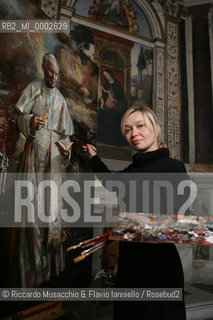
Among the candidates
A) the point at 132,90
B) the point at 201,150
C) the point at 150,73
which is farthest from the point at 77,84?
the point at 201,150

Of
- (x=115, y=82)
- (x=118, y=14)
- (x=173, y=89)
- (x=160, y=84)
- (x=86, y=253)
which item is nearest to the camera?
(x=86, y=253)

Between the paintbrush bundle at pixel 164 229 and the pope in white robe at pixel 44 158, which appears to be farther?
the pope in white robe at pixel 44 158

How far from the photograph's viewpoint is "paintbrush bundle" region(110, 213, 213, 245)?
1.20 meters

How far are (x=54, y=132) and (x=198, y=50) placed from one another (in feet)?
21.5

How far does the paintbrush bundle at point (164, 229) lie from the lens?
1198 mm

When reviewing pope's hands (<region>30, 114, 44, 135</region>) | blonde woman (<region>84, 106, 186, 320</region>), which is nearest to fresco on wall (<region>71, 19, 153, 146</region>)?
pope's hands (<region>30, 114, 44, 135</region>)

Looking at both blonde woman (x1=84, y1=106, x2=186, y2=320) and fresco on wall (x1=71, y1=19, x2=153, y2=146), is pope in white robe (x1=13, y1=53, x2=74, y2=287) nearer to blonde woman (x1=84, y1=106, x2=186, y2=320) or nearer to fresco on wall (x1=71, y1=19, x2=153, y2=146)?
blonde woman (x1=84, y1=106, x2=186, y2=320)

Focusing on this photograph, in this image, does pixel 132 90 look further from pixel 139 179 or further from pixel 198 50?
pixel 139 179

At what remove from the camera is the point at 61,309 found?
108 inches

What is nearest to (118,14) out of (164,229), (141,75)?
(141,75)

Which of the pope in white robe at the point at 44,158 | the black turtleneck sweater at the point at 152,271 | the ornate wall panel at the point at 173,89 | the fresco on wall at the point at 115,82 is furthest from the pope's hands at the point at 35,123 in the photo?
the ornate wall panel at the point at 173,89

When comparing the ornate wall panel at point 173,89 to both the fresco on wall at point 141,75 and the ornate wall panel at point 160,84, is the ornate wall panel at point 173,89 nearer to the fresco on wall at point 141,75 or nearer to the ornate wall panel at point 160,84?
the ornate wall panel at point 160,84

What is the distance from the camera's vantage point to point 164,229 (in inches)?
49.4

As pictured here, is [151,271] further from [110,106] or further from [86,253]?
[110,106]
